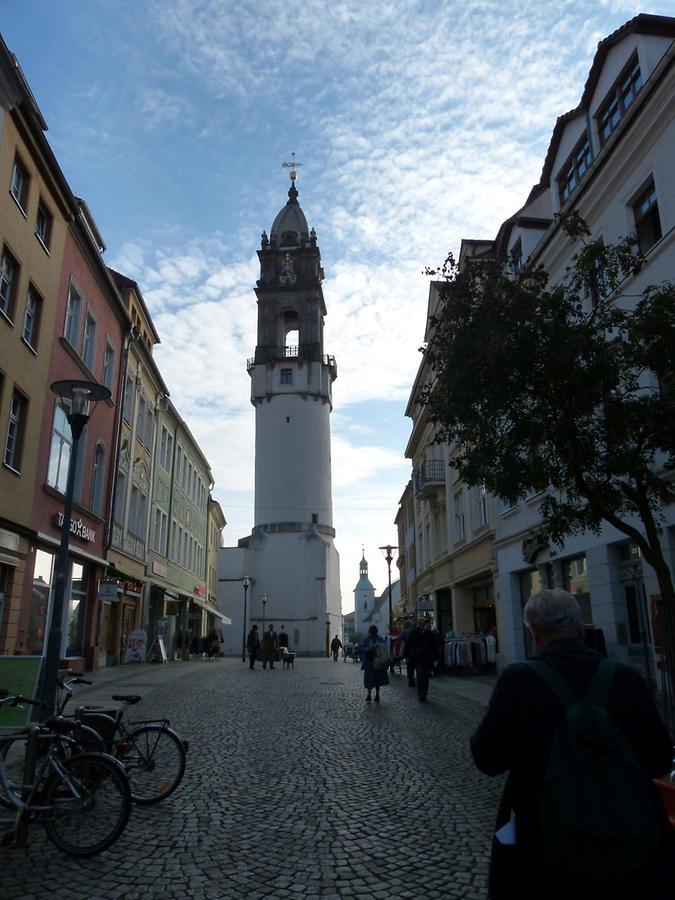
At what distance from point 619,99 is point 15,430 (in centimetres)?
1500

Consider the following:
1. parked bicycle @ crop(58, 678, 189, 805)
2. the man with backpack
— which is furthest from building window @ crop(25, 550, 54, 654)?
the man with backpack

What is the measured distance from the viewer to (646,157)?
13.3 m

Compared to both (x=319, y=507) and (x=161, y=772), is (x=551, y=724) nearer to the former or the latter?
(x=161, y=772)

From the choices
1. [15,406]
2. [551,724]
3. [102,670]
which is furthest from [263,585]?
[551,724]

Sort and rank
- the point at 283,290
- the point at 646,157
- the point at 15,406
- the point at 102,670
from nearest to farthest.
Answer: the point at 646,157 → the point at 15,406 → the point at 102,670 → the point at 283,290

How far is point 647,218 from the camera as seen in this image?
13.7 metres

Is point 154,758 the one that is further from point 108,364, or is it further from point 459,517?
point 459,517

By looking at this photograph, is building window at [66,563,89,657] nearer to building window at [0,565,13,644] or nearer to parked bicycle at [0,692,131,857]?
building window at [0,565,13,644]

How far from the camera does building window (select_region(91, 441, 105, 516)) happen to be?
23953 mm

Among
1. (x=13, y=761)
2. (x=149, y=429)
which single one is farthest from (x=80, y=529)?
(x=13, y=761)

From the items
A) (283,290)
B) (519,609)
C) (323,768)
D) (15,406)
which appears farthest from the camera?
(283,290)

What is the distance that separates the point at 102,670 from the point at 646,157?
21094 mm

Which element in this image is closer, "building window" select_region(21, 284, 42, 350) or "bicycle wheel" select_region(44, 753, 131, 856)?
"bicycle wheel" select_region(44, 753, 131, 856)

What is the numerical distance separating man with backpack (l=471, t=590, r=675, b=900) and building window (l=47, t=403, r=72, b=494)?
58.0 feet
